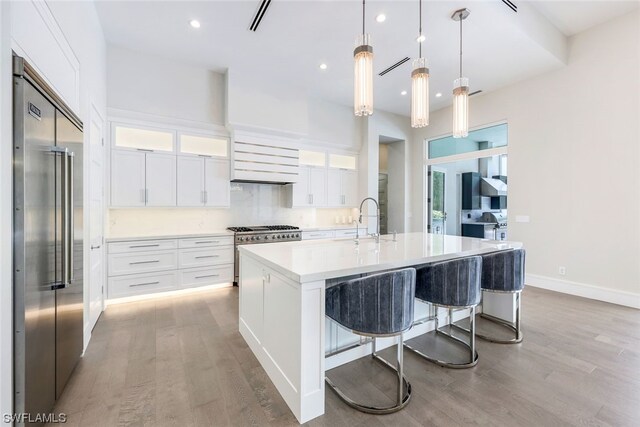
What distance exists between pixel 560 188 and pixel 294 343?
475 centimetres

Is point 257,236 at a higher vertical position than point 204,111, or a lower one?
lower

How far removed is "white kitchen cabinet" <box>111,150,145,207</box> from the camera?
3.70 metres

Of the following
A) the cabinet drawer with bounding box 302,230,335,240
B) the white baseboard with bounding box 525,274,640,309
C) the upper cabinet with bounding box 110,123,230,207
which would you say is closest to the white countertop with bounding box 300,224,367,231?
the cabinet drawer with bounding box 302,230,335,240

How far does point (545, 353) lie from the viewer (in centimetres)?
238

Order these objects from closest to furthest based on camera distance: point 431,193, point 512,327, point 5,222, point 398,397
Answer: point 5,222 → point 398,397 → point 512,327 → point 431,193

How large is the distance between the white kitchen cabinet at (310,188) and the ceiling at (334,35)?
1613mm

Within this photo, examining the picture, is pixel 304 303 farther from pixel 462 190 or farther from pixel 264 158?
pixel 462 190

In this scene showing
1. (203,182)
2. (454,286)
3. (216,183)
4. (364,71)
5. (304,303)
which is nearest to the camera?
(304,303)

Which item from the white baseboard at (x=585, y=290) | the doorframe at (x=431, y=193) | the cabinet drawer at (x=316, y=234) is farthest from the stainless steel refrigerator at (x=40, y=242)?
the doorframe at (x=431, y=193)

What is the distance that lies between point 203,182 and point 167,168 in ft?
1.75

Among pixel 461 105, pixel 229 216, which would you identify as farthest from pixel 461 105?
pixel 229 216

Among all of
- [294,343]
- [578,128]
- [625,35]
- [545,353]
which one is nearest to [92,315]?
[294,343]

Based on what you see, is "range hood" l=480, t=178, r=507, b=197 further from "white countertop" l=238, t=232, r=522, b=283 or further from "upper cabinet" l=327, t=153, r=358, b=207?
"white countertop" l=238, t=232, r=522, b=283

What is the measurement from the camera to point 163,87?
3.96m
